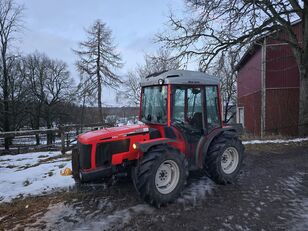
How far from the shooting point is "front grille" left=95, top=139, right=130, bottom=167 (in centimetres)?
516

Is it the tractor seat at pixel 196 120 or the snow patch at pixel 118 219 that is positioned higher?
the tractor seat at pixel 196 120

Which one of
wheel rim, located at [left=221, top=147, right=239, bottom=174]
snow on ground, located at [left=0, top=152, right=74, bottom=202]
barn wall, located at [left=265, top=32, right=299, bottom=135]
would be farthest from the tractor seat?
barn wall, located at [left=265, top=32, right=299, bottom=135]

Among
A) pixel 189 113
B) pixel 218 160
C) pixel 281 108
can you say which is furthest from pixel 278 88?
pixel 189 113

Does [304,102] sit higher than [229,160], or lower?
higher

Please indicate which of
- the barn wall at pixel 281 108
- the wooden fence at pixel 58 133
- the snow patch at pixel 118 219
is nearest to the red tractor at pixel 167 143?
the snow patch at pixel 118 219

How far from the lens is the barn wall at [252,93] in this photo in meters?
20.0

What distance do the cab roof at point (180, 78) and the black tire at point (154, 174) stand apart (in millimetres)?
1229

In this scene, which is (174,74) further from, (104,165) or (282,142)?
(282,142)

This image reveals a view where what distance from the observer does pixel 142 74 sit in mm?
39031

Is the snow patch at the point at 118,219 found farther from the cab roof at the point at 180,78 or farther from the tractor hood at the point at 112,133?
the cab roof at the point at 180,78

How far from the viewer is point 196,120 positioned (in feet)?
19.4

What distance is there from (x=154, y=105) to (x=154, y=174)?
4.97 feet

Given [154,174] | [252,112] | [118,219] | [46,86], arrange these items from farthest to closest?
[46,86]
[252,112]
[154,174]
[118,219]

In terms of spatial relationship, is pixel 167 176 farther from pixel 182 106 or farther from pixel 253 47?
pixel 253 47
